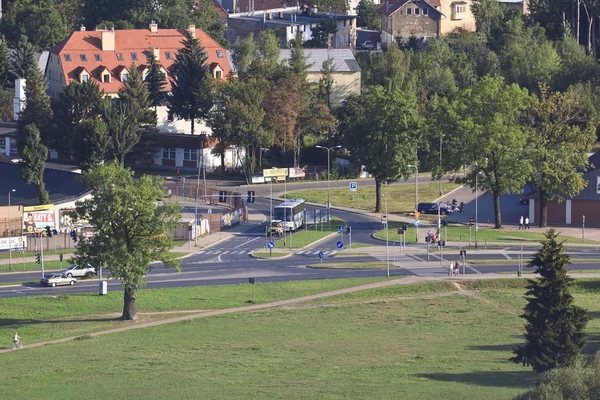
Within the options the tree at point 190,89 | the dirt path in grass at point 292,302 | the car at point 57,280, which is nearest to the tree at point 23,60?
the tree at point 190,89

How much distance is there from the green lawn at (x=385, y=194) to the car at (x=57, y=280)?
42016 millimetres

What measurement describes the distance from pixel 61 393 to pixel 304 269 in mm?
39427

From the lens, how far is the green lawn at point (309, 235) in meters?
107

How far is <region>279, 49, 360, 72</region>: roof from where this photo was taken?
551 feet

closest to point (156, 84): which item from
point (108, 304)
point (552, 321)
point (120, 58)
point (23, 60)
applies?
point (120, 58)

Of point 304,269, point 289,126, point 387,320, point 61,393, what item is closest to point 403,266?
point 304,269

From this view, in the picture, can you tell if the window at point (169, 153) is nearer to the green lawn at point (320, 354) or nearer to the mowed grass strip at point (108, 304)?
Answer: the mowed grass strip at point (108, 304)

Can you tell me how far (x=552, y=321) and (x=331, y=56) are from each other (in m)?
114

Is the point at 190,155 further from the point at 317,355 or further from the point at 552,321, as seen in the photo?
the point at 552,321

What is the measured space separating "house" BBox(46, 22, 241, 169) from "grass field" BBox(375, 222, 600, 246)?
45970 mm

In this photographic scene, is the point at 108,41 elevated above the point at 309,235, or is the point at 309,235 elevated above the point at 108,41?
the point at 108,41

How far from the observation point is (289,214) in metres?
114

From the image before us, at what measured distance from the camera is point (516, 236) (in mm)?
108500

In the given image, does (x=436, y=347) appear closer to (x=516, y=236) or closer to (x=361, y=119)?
(x=516, y=236)
